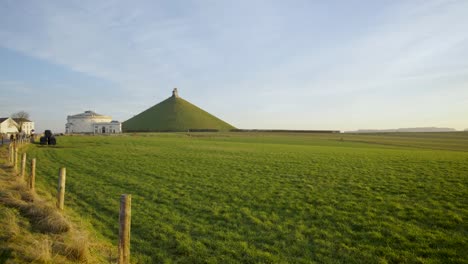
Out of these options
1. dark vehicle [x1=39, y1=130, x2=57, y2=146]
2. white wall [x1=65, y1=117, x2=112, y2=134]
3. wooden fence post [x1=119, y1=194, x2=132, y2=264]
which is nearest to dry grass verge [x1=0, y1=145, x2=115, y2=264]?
wooden fence post [x1=119, y1=194, x2=132, y2=264]

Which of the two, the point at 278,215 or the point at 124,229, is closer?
the point at 124,229

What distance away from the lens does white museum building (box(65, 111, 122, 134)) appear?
150150 millimetres

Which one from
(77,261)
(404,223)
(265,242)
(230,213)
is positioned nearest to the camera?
(77,261)

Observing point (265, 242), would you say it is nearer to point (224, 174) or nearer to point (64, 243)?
point (64, 243)

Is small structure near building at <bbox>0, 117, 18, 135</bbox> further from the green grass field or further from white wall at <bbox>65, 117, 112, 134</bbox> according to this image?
the green grass field

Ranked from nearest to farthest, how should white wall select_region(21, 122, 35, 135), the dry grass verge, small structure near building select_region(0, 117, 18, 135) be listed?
1. the dry grass verge
2. small structure near building select_region(0, 117, 18, 135)
3. white wall select_region(21, 122, 35, 135)

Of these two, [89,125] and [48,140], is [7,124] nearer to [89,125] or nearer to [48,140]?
[89,125]

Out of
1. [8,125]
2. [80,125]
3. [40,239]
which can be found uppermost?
[80,125]

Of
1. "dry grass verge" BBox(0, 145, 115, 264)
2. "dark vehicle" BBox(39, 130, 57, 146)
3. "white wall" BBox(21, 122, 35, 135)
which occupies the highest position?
"white wall" BBox(21, 122, 35, 135)

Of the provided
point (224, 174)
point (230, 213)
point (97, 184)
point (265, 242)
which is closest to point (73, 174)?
point (97, 184)

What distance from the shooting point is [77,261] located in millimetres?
7258

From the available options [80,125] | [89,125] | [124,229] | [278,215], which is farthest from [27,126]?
[124,229]

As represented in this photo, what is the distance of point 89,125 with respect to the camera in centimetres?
15162

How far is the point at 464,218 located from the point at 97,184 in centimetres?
2055
